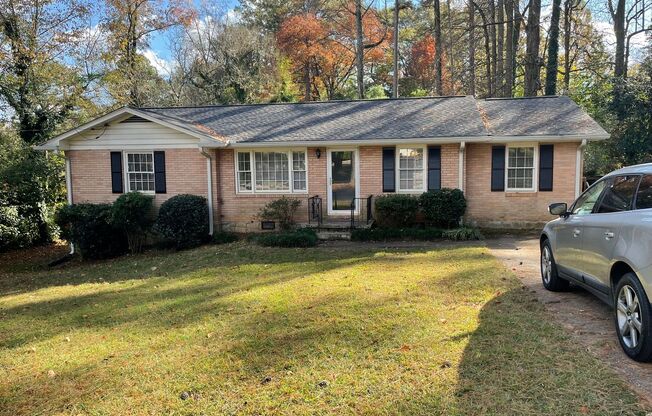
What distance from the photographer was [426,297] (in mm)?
6020

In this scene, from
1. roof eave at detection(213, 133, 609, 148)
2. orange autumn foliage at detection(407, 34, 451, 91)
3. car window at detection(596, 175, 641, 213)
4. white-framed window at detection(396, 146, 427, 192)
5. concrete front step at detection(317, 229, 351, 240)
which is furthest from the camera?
orange autumn foliage at detection(407, 34, 451, 91)

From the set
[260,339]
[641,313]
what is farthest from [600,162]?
[260,339]

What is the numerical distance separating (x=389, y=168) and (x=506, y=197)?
361cm

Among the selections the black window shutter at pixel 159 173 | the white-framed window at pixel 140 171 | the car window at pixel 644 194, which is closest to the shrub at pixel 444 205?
the black window shutter at pixel 159 173

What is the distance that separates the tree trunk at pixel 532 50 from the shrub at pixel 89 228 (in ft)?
63.9

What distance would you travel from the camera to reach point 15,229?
15930 millimetres

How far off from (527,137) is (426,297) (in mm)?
8358

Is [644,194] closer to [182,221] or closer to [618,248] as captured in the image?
[618,248]

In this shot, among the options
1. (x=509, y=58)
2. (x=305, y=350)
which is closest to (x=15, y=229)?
(x=305, y=350)

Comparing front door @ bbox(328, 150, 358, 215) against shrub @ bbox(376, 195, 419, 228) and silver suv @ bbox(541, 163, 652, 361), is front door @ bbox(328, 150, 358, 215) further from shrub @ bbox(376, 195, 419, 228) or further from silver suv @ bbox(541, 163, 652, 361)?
silver suv @ bbox(541, 163, 652, 361)

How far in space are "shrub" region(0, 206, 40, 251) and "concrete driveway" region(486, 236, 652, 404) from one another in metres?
16.8

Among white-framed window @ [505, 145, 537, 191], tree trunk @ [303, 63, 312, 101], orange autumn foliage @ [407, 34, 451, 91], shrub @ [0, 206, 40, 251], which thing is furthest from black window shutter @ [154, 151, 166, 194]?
orange autumn foliage @ [407, 34, 451, 91]

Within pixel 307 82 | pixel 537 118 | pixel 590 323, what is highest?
pixel 307 82

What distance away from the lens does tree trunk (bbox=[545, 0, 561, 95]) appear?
2059cm
